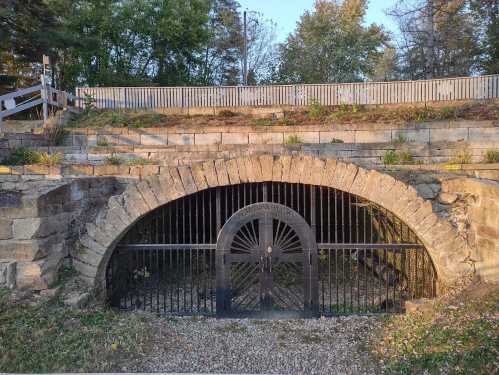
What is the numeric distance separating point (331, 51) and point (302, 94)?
34.2 ft

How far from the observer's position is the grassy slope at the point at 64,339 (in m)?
3.80

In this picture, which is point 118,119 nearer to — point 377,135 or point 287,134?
point 287,134

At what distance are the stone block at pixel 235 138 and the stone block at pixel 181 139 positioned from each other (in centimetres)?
97

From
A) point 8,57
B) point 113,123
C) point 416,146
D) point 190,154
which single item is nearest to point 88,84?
point 8,57

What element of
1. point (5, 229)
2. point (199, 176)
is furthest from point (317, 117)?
point (5, 229)

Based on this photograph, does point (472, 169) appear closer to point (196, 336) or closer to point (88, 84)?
point (196, 336)

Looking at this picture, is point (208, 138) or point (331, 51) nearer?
point (208, 138)

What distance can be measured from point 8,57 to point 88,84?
3.94 meters

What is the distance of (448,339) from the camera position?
12.8ft

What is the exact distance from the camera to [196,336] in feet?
15.8

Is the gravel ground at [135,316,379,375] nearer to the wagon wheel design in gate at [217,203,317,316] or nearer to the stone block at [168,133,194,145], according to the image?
the wagon wheel design in gate at [217,203,317,316]

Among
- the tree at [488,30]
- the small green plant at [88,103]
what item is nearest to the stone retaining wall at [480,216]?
the small green plant at [88,103]

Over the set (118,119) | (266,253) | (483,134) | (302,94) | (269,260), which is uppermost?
(302,94)

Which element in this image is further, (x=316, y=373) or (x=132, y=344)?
(x=132, y=344)
